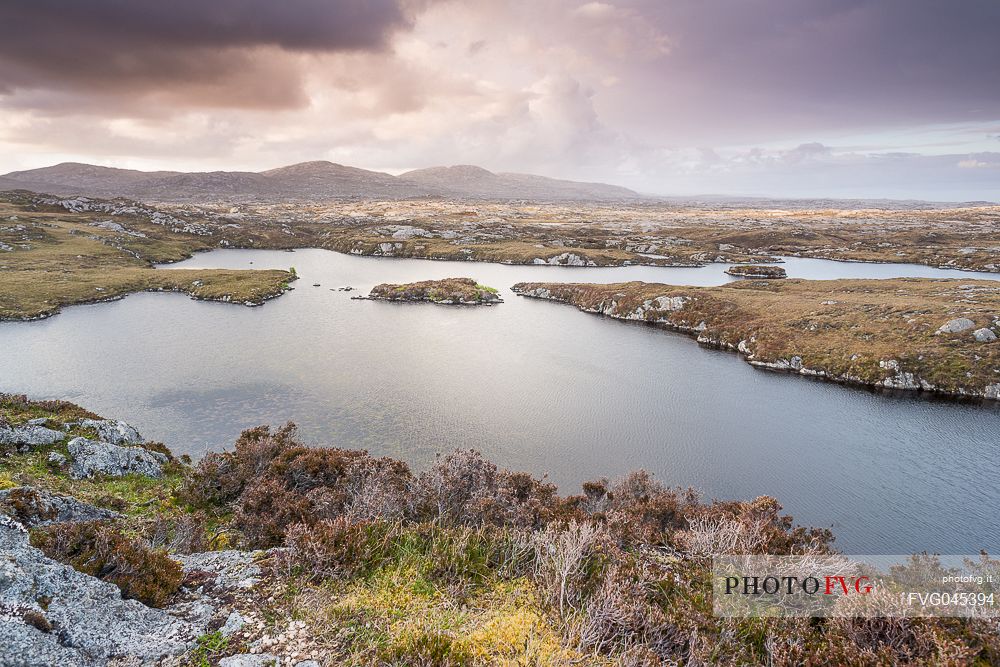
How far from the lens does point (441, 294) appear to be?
72188mm

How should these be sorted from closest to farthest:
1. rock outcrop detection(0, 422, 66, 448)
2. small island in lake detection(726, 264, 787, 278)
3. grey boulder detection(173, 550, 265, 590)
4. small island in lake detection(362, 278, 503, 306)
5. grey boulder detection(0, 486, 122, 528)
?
grey boulder detection(173, 550, 265, 590) < grey boulder detection(0, 486, 122, 528) < rock outcrop detection(0, 422, 66, 448) < small island in lake detection(362, 278, 503, 306) < small island in lake detection(726, 264, 787, 278)

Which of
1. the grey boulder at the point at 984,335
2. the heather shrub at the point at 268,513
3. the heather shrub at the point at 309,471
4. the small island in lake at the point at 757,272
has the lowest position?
the heather shrub at the point at 309,471

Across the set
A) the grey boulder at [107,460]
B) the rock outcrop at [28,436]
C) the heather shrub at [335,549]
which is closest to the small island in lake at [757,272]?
the heather shrub at [335,549]

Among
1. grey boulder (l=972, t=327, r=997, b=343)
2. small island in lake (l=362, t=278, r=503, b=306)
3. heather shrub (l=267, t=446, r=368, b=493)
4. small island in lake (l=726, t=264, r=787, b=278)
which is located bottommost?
heather shrub (l=267, t=446, r=368, b=493)

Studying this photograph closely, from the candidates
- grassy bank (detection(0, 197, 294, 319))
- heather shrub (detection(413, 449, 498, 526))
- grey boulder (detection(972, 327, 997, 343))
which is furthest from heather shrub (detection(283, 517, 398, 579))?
grassy bank (detection(0, 197, 294, 319))

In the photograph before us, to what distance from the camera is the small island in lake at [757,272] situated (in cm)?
9812

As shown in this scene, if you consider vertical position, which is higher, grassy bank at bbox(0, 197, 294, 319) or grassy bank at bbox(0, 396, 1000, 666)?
grassy bank at bbox(0, 197, 294, 319)

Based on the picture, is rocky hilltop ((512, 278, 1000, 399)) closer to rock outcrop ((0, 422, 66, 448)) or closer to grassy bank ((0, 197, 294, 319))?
grassy bank ((0, 197, 294, 319))

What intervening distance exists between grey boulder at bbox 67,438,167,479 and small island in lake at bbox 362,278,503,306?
51686mm

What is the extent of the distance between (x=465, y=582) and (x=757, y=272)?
10661cm

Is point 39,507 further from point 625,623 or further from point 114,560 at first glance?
point 625,623

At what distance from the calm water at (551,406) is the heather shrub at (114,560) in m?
16.6

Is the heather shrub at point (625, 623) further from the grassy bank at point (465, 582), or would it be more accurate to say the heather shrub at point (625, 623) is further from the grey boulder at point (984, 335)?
the grey boulder at point (984, 335)

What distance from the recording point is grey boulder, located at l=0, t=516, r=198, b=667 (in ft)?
23.9
